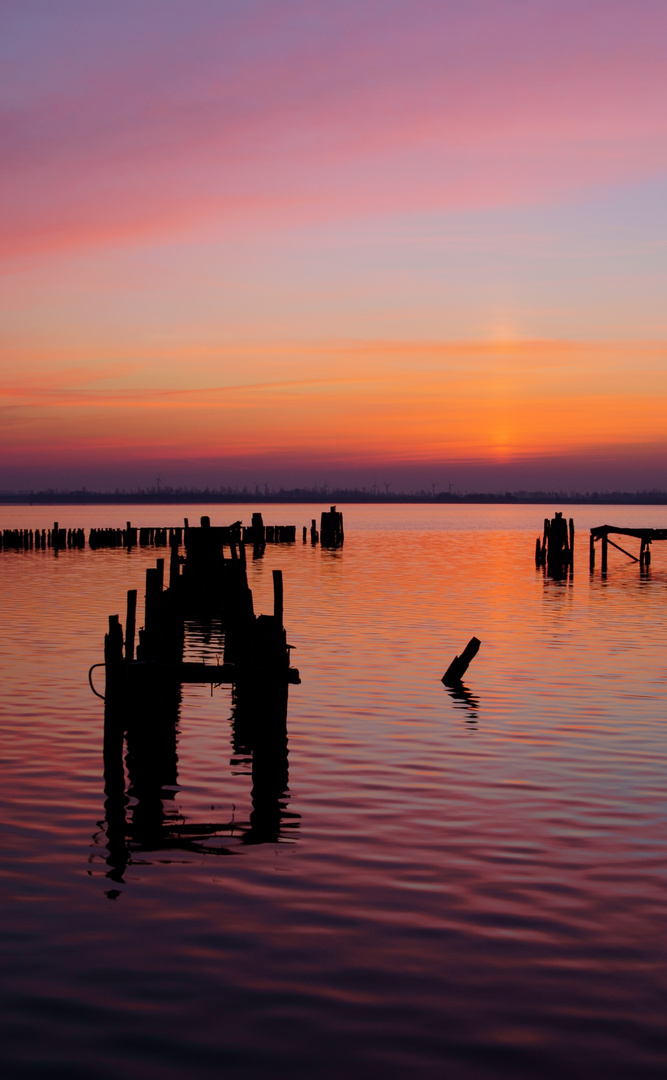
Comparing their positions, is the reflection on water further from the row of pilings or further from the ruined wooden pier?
the row of pilings

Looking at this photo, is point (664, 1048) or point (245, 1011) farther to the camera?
point (245, 1011)

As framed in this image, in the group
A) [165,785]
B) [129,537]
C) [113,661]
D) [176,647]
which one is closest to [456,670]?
[176,647]

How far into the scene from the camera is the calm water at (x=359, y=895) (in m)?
7.28

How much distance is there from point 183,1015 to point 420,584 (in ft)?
141

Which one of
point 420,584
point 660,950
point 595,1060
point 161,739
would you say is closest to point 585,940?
point 660,950

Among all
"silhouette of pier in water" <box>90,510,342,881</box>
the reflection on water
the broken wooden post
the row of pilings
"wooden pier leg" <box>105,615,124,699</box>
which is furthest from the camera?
the row of pilings

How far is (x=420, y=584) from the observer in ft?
165

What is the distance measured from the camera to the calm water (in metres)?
7.28

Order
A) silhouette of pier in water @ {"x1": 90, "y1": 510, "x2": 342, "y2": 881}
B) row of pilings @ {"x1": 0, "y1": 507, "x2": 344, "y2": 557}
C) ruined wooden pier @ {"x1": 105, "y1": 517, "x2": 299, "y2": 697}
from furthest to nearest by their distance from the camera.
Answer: row of pilings @ {"x1": 0, "y1": 507, "x2": 344, "y2": 557} < ruined wooden pier @ {"x1": 105, "y1": 517, "x2": 299, "y2": 697} < silhouette of pier in water @ {"x1": 90, "y1": 510, "x2": 342, "y2": 881}

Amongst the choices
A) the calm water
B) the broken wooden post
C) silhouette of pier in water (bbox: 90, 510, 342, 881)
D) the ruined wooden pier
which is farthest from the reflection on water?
the broken wooden post

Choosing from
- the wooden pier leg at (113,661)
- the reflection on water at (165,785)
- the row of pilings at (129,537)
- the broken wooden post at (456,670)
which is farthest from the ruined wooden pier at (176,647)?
the row of pilings at (129,537)

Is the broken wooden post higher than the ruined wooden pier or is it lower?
lower

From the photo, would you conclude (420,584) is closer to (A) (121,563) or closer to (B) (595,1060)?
(A) (121,563)

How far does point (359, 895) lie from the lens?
9914 mm
